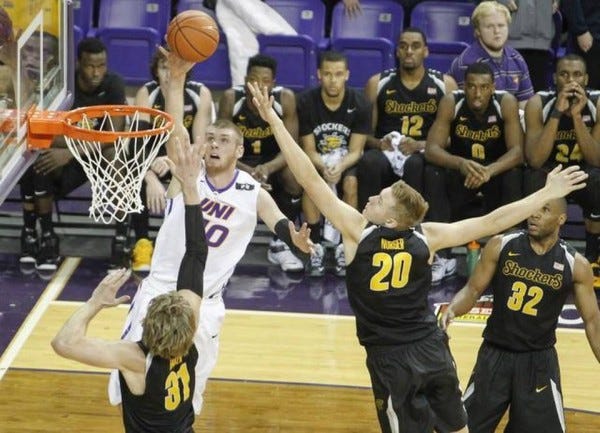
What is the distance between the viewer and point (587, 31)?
10516 millimetres

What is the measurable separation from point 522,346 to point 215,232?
1667mm

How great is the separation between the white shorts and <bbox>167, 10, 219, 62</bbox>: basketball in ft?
3.89

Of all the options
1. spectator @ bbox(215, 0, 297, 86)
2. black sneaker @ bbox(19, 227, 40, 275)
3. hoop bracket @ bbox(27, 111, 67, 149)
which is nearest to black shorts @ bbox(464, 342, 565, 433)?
hoop bracket @ bbox(27, 111, 67, 149)

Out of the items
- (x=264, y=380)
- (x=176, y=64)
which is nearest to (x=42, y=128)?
(x=176, y=64)

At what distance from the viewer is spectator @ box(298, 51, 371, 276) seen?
9.48 metres

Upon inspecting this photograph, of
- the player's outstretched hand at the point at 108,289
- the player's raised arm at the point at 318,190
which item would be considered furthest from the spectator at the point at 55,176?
the player's outstretched hand at the point at 108,289

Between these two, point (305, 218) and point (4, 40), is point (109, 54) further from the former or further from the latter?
point (4, 40)

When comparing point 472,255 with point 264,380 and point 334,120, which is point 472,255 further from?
point 264,380

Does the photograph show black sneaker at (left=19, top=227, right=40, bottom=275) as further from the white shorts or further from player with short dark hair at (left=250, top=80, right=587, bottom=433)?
player with short dark hair at (left=250, top=80, right=587, bottom=433)

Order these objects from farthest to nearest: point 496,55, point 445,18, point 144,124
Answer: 1. point 445,18
2. point 496,55
3. point 144,124

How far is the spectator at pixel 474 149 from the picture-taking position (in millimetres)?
9359

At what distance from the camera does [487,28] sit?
32.5 feet

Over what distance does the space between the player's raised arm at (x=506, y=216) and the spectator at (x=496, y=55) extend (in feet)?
12.1

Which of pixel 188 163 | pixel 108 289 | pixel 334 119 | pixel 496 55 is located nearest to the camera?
pixel 108 289
